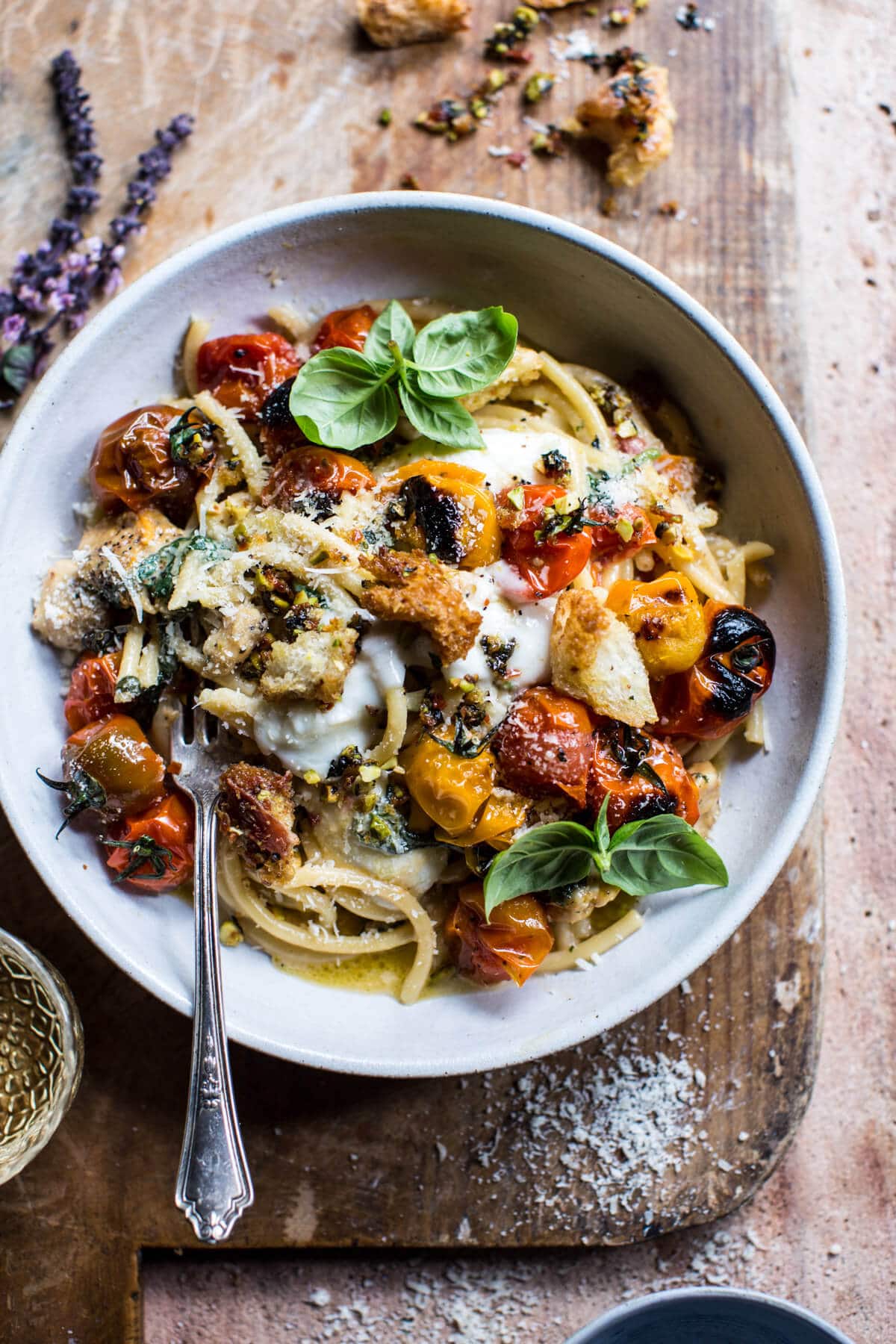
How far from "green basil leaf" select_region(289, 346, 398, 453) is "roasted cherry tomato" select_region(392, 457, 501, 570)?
0.24 meters

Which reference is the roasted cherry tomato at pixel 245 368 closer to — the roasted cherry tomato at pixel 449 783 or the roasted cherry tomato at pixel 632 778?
the roasted cherry tomato at pixel 449 783

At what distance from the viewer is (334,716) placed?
143 inches

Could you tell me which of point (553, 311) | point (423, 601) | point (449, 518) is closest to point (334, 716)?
point (423, 601)

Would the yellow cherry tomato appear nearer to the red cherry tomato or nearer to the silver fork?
the silver fork

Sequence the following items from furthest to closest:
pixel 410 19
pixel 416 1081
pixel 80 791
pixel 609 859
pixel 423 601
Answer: pixel 410 19 → pixel 416 1081 → pixel 80 791 → pixel 609 859 → pixel 423 601

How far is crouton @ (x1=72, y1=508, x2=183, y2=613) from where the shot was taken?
3787 mm

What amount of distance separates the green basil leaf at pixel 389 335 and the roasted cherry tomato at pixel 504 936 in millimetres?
1983

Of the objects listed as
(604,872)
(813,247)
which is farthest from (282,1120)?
(813,247)

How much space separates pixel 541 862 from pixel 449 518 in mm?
1209

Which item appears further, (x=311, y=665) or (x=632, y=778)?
(x=632, y=778)

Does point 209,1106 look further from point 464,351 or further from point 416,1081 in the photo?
point 464,351

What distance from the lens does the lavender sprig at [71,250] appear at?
4.57m

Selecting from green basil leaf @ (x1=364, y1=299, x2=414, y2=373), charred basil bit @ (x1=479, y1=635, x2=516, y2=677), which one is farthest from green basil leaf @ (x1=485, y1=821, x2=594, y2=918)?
green basil leaf @ (x1=364, y1=299, x2=414, y2=373)

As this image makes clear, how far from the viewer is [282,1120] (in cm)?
440
